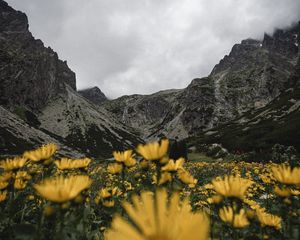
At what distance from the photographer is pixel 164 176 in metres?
3.41

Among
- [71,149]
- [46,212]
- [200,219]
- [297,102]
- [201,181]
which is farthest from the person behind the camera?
[71,149]

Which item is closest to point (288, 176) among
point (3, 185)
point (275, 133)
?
point (3, 185)

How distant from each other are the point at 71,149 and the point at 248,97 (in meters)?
104

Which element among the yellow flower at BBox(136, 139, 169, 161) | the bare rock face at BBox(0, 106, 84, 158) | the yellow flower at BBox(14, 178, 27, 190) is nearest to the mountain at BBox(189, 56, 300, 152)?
the yellow flower at BBox(14, 178, 27, 190)

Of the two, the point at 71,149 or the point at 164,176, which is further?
the point at 71,149

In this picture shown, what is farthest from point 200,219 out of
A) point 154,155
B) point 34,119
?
point 34,119

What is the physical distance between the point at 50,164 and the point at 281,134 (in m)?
66.5

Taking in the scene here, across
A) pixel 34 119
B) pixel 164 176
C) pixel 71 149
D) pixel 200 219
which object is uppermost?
pixel 34 119

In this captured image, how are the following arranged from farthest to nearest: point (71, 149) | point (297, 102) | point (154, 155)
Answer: point (71, 149)
point (297, 102)
point (154, 155)

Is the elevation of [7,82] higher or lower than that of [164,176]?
higher

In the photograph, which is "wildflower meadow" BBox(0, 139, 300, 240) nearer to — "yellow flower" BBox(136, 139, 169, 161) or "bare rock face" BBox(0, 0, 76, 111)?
"yellow flower" BBox(136, 139, 169, 161)

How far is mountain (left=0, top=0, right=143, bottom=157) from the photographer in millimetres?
116700

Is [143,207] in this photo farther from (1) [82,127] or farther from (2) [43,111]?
(2) [43,111]

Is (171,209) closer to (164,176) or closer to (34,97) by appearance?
(164,176)
